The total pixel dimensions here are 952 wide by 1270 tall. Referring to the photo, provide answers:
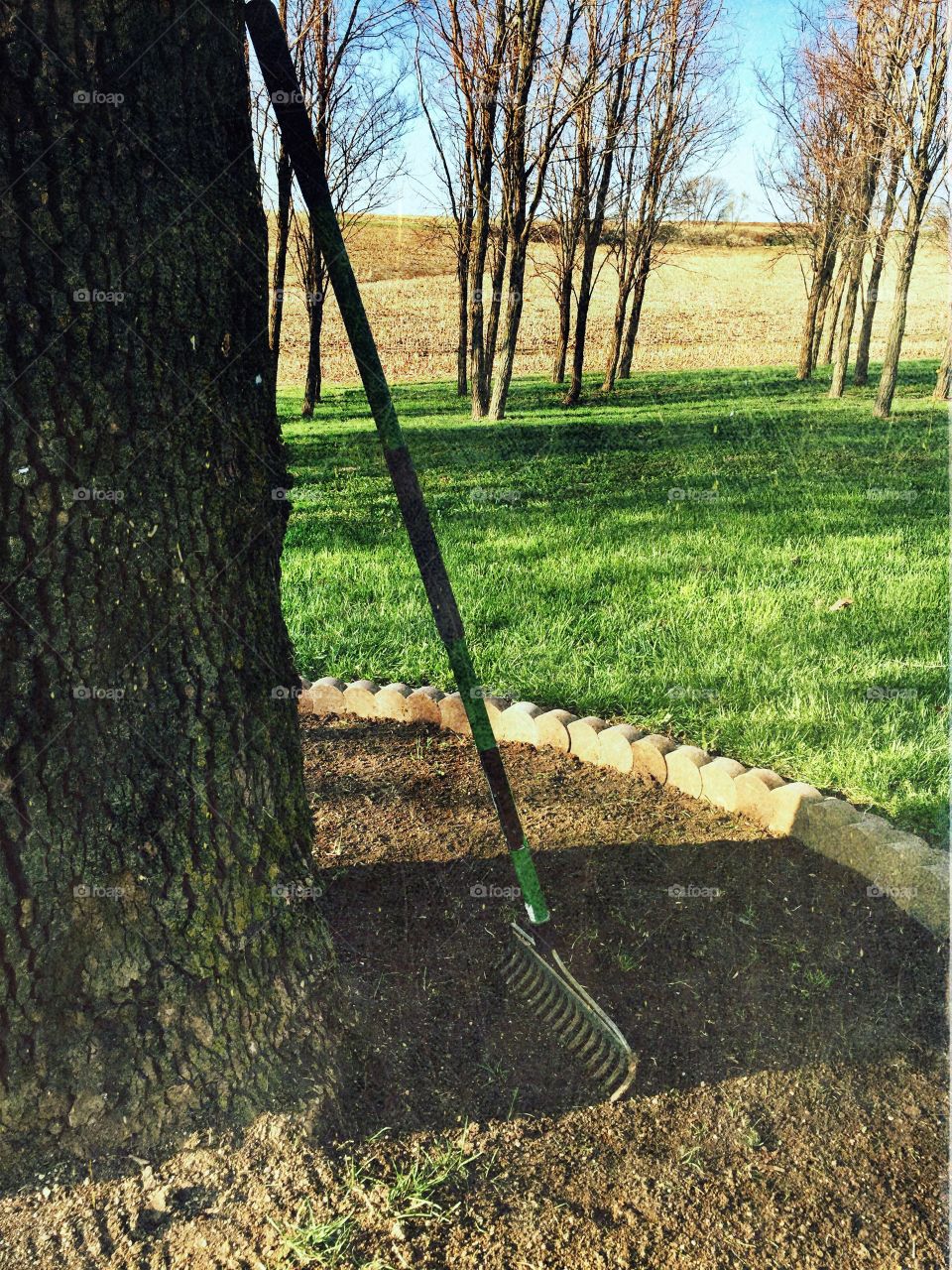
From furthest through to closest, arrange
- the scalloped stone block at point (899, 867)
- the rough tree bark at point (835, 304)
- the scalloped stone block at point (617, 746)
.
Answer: the rough tree bark at point (835, 304)
the scalloped stone block at point (617, 746)
the scalloped stone block at point (899, 867)

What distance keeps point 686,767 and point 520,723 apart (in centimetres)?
59

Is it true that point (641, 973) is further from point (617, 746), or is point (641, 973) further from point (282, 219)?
point (282, 219)

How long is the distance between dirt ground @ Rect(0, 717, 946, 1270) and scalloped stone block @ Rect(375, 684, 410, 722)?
0.75 meters

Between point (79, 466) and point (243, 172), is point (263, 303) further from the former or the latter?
point (79, 466)

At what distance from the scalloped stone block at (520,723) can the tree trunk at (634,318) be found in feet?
49.5

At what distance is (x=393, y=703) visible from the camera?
3.35 metres

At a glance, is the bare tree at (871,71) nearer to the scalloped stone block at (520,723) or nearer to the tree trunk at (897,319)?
the tree trunk at (897,319)

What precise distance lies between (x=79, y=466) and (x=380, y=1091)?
1280 mm

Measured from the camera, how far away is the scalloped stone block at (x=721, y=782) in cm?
271

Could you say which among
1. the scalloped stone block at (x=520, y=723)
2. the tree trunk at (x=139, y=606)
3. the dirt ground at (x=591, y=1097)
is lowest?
the dirt ground at (x=591, y=1097)

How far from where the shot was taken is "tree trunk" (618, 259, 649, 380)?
16734 millimetres

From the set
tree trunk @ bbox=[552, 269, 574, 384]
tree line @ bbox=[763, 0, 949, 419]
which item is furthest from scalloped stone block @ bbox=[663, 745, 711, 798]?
tree trunk @ bbox=[552, 269, 574, 384]

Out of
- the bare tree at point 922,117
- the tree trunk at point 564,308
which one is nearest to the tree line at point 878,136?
the bare tree at point 922,117

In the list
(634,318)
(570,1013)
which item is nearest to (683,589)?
(570,1013)
